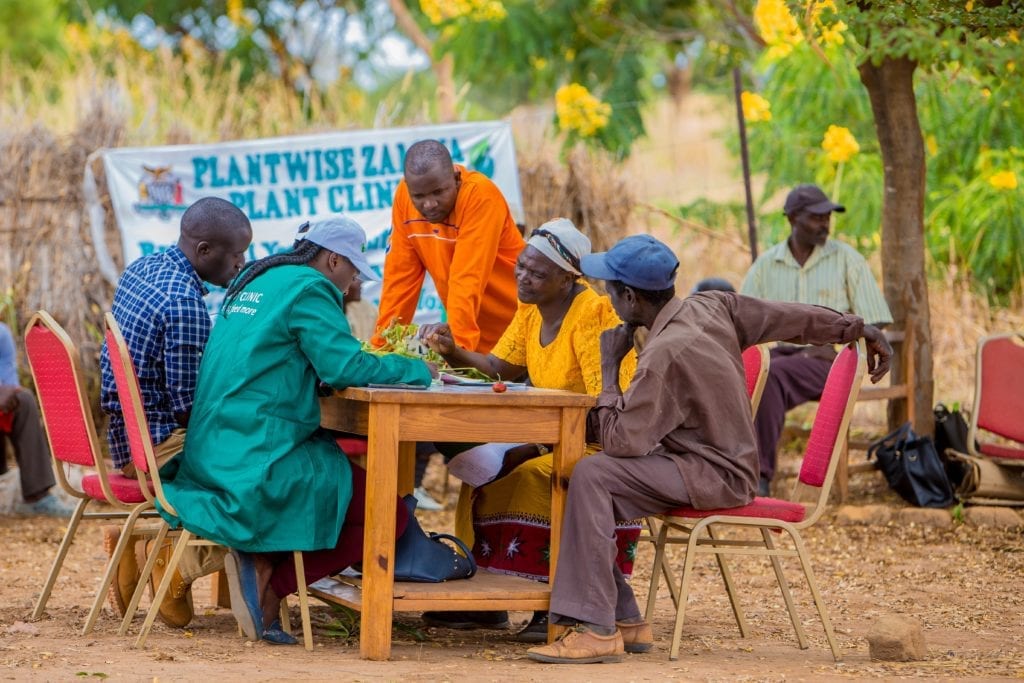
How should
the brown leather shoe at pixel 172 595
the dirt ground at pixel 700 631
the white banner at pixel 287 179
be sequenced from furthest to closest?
the white banner at pixel 287 179 → the brown leather shoe at pixel 172 595 → the dirt ground at pixel 700 631

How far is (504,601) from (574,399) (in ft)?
2.37

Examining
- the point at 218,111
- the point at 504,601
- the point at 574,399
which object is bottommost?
the point at 504,601

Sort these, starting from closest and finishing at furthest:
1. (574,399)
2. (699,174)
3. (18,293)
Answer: (574,399) < (18,293) < (699,174)

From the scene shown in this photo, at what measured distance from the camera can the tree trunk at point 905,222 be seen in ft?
28.7

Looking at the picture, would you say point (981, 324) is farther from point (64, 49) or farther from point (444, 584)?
point (64, 49)

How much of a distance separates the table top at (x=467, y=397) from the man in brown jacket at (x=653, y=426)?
6.0 inches

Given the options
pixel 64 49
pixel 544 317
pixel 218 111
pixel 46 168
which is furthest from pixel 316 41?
pixel 544 317

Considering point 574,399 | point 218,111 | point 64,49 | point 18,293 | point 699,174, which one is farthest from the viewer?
point 699,174

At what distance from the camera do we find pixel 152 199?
32.2 feet

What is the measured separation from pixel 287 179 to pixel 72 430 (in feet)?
16.4

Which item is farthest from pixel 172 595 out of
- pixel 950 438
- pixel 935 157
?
pixel 935 157

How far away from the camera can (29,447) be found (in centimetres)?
819

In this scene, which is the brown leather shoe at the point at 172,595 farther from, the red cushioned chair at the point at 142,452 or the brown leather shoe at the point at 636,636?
the brown leather shoe at the point at 636,636

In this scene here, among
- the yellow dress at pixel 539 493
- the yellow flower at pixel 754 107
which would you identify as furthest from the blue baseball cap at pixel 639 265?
the yellow flower at pixel 754 107
